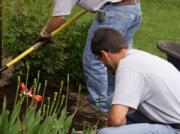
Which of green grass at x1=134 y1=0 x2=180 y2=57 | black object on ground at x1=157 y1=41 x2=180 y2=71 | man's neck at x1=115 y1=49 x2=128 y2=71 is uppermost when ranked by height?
man's neck at x1=115 y1=49 x2=128 y2=71

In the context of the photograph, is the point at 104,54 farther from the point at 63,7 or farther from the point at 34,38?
the point at 34,38

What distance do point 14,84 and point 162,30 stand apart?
4.46m

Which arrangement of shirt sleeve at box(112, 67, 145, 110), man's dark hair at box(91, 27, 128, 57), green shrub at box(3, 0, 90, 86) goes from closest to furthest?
shirt sleeve at box(112, 67, 145, 110), man's dark hair at box(91, 27, 128, 57), green shrub at box(3, 0, 90, 86)

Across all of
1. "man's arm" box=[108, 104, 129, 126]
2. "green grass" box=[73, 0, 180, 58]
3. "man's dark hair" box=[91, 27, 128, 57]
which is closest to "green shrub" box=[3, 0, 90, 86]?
"man's dark hair" box=[91, 27, 128, 57]

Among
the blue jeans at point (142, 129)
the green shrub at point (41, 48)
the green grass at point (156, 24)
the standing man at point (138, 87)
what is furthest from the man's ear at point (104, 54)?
the green grass at point (156, 24)

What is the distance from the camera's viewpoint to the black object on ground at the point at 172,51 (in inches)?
224

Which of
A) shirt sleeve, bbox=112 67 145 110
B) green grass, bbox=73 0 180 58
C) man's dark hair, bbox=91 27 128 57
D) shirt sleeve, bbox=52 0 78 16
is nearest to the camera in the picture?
shirt sleeve, bbox=112 67 145 110

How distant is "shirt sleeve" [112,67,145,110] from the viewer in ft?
13.8

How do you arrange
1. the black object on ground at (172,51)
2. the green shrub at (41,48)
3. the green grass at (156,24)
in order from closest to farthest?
the black object on ground at (172,51)
the green shrub at (41,48)
the green grass at (156,24)

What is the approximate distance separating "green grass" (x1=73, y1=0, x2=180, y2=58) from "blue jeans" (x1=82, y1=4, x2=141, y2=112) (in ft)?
9.07

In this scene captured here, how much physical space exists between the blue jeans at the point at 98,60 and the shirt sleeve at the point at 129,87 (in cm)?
119

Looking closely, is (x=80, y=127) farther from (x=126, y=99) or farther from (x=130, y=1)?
(x=126, y=99)

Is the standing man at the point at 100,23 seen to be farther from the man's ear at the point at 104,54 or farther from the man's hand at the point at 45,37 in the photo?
the man's ear at the point at 104,54

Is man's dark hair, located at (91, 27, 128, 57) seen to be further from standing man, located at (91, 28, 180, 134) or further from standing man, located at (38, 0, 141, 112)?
standing man, located at (38, 0, 141, 112)
